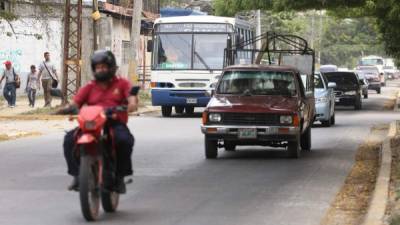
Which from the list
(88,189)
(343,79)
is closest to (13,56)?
(343,79)

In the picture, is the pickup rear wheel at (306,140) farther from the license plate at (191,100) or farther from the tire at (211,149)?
the license plate at (191,100)

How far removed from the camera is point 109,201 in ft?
31.6

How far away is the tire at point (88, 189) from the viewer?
8852mm

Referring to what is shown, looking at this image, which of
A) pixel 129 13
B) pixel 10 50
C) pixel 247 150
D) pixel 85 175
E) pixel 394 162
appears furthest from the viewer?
pixel 129 13

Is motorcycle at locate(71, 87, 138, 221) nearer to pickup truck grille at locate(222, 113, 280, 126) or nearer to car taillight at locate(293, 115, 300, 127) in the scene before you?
pickup truck grille at locate(222, 113, 280, 126)

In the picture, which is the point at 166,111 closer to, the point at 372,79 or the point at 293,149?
the point at 293,149

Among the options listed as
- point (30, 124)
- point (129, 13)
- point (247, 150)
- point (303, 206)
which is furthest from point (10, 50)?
point (303, 206)

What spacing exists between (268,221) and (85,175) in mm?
2075

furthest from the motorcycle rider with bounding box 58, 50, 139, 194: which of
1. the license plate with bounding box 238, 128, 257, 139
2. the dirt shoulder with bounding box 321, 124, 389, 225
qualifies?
the license plate with bounding box 238, 128, 257, 139

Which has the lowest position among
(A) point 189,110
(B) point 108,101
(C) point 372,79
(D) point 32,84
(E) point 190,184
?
(A) point 189,110

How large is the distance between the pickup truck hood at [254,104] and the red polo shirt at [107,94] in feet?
19.8

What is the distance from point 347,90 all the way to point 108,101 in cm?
2609

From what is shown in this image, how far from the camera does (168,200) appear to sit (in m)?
10.8

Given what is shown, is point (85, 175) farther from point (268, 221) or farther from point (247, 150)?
point (247, 150)
